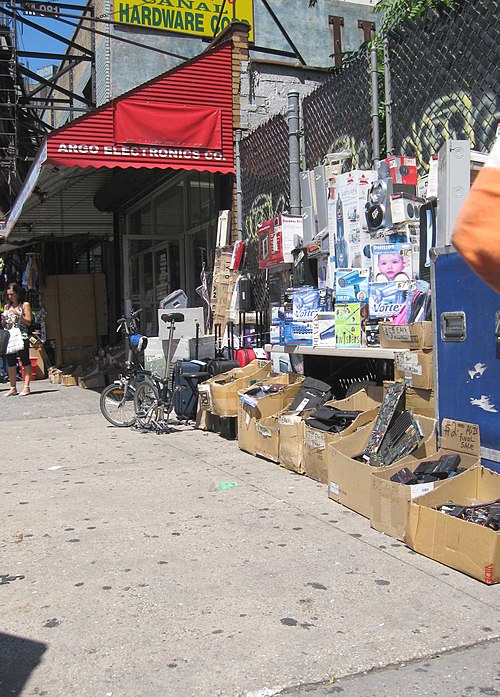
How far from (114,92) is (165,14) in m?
→ 2.47

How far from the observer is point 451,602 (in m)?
3.55

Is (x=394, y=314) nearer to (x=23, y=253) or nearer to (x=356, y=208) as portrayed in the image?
(x=356, y=208)

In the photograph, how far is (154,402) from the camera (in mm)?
8594

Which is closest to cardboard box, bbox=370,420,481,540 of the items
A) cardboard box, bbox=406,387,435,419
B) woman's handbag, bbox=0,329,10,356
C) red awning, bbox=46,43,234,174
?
cardboard box, bbox=406,387,435,419

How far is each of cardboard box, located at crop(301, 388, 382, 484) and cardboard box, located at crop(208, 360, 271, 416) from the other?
63.4 inches

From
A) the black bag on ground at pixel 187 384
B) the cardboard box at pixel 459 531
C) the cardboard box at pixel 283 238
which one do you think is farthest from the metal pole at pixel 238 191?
the cardboard box at pixel 459 531

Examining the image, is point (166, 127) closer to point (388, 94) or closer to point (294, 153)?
point (294, 153)

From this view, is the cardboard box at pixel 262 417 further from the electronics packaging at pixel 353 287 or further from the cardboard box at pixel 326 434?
the electronics packaging at pixel 353 287

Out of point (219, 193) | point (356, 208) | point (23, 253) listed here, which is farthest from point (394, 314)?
point (23, 253)

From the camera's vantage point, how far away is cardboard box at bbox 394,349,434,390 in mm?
5238

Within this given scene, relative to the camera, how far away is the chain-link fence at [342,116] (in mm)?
7973

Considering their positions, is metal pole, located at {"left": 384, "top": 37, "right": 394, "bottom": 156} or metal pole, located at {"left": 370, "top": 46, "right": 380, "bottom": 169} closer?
metal pole, located at {"left": 384, "top": 37, "right": 394, "bottom": 156}

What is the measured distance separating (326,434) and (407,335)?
101cm

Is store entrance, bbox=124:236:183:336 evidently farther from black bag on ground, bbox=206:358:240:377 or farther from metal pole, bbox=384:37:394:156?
metal pole, bbox=384:37:394:156
